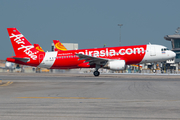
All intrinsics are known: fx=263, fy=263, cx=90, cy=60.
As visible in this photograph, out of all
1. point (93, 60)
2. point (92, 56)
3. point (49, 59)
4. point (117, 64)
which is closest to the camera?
point (117, 64)

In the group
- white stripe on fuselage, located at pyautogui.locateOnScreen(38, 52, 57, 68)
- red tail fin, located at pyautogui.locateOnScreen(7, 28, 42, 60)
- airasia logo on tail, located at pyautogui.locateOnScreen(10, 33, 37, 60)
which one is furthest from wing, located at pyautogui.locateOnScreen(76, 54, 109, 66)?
red tail fin, located at pyautogui.locateOnScreen(7, 28, 42, 60)

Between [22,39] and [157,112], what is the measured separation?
123 ft

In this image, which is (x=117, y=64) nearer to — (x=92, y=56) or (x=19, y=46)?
(x=92, y=56)

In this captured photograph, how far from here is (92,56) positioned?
40906 mm

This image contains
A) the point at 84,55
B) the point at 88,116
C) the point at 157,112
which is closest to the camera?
the point at 88,116

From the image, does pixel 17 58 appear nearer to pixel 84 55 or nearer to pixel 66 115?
pixel 84 55

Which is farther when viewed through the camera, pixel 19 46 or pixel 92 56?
pixel 19 46

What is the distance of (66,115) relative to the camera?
27.8 feet

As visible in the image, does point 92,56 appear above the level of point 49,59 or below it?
above

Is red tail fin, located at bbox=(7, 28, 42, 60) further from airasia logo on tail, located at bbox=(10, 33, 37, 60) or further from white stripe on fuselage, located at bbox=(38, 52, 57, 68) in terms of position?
white stripe on fuselage, located at bbox=(38, 52, 57, 68)

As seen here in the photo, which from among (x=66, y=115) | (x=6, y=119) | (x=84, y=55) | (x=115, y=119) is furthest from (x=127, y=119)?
(x=84, y=55)

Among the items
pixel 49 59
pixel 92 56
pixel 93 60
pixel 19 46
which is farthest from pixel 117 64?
pixel 19 46

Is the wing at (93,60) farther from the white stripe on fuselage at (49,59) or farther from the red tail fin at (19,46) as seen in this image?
the red tail fin at (19,46)

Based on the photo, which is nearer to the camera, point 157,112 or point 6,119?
point 6,119
